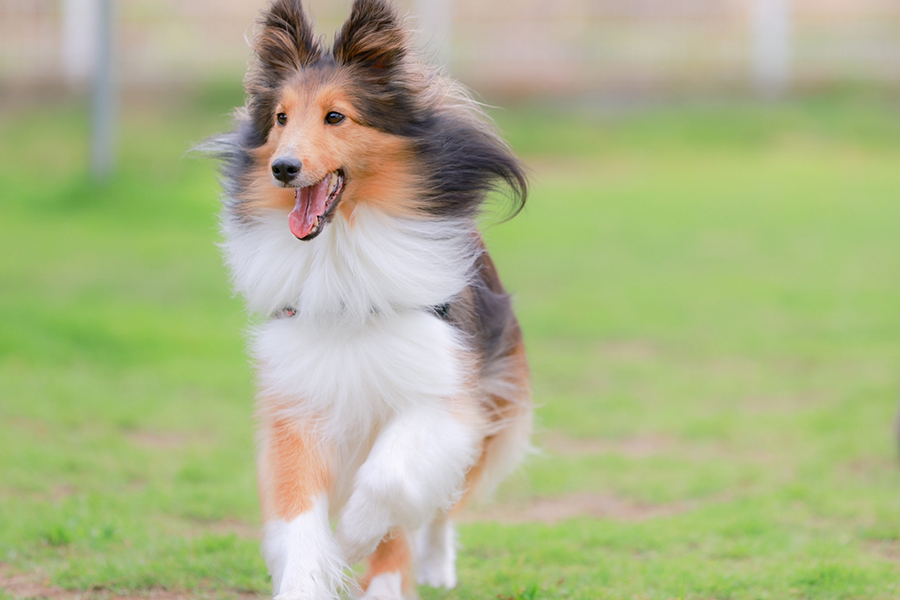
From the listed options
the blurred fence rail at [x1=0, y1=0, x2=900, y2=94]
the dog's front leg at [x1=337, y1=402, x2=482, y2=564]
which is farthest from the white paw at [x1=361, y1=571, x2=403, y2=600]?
the blurred fence rail at [x1=0, y1=0, x2=900, y2=94]

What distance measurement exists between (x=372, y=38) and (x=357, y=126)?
0.34 metres

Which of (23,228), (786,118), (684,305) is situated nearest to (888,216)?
(684,305)

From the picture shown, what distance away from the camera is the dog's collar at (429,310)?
3854 millimetres

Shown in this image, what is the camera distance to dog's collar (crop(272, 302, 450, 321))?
3854 millimetres

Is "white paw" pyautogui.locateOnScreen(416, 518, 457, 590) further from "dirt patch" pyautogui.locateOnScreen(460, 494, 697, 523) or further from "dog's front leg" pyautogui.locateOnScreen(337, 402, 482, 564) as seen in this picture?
"dirt patch" pyautogui.locateOnScreen(460, 494, 697, 523)

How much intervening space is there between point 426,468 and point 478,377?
53cm

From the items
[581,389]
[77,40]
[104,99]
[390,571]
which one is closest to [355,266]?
[390,571]

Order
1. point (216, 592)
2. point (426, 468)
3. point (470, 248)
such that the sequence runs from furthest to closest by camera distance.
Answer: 1. point (216, 592)
2. point (470, 248)
3. point (426, 468)

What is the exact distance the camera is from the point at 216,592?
4375 millimetres

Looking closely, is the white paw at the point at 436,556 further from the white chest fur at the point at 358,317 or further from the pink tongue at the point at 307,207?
the pink tongue at the point at 307,207

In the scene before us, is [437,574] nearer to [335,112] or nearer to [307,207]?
[307,207]

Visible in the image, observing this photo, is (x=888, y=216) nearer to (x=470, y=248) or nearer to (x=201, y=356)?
(x=201, y=356)

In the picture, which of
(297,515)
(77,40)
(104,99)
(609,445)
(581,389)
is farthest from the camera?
(77,40)

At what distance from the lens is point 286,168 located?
3.53 metres
